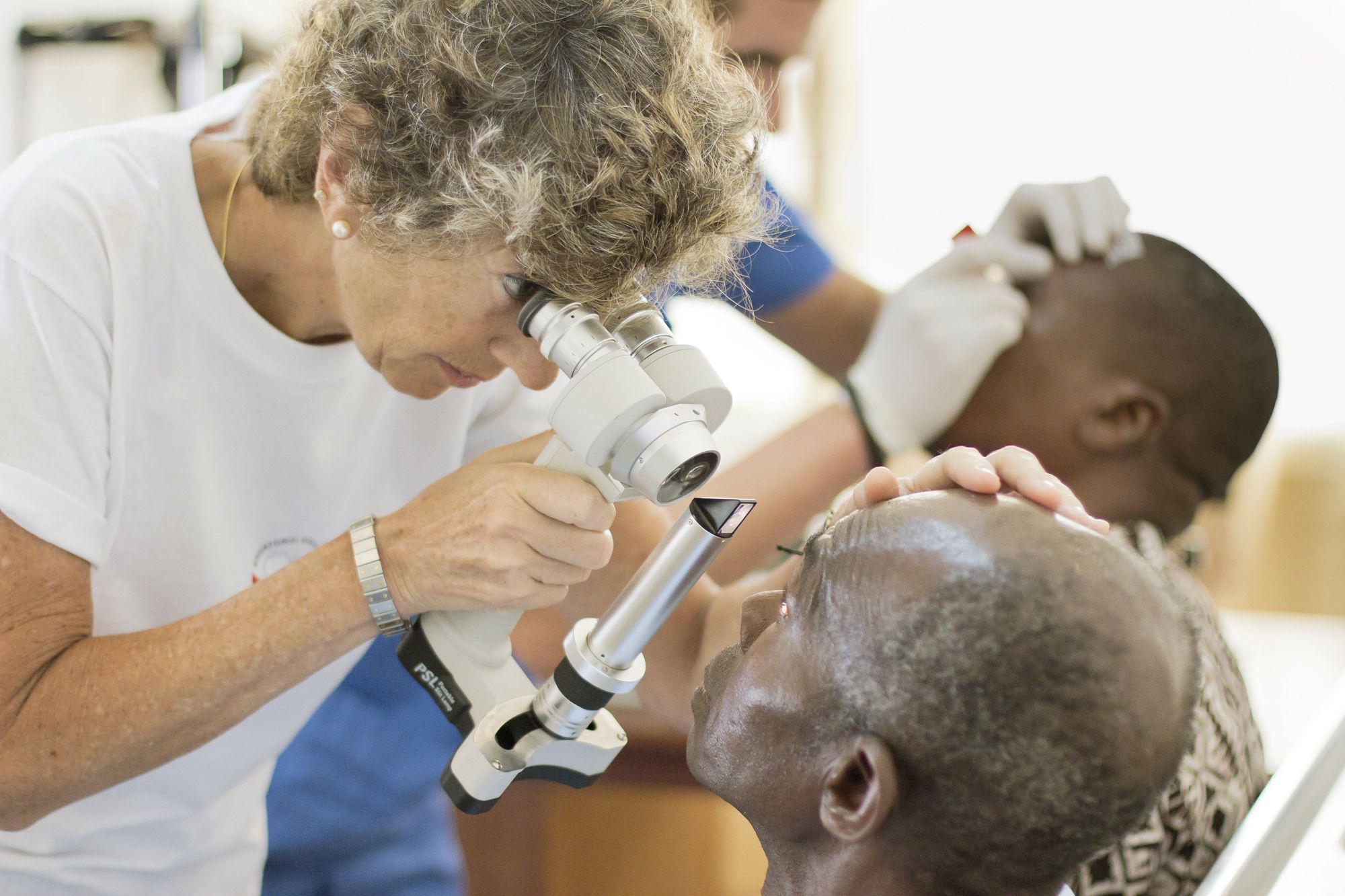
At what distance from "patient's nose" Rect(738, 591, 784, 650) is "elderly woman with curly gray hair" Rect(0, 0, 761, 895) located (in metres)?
0.14

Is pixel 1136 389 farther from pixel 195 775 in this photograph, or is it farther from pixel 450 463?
pixel 195 775

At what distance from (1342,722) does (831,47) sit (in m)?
1.05

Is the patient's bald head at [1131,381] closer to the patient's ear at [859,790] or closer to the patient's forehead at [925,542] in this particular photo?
the patient's forehead at [925,542]

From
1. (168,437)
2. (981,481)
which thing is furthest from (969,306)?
(168,437)

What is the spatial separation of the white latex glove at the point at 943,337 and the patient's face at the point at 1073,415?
0.02 m

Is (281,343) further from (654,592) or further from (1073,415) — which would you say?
(1073,415)

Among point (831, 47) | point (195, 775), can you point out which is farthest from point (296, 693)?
point (831, 47)

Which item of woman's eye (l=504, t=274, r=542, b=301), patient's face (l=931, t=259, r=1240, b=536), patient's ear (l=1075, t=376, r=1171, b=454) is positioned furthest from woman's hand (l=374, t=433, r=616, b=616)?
patient's ear (l=1075, t=376, r=1171, b=454)

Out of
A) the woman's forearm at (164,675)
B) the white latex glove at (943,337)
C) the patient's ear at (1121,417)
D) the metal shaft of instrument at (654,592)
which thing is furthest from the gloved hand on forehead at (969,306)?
the woman's forearm at (164,675)

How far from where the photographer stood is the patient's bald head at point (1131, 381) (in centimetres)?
116

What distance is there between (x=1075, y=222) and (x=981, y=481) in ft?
1.73

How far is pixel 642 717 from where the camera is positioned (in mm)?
1279

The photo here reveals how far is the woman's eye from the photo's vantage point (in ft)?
2.92

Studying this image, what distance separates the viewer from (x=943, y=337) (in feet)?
3.98
